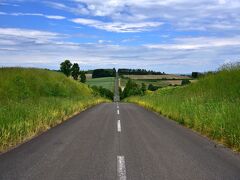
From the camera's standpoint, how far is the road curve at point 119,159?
691 centimetres

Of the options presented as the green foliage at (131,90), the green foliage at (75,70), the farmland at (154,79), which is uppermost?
the green foliage at (75,70)

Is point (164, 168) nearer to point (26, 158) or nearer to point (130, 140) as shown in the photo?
point (26, 158)

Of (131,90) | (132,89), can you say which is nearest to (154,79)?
(132,89)

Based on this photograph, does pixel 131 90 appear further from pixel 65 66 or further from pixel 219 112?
pixel 219 112

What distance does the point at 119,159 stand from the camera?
335 inches

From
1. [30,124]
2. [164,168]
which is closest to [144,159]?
[164,168]

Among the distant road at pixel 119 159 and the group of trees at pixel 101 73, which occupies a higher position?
the group of trees at pixel 101 73

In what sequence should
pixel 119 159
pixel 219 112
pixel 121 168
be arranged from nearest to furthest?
pixel 121 168 < pixel 119 159 < pixel 219 112

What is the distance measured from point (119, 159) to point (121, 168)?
3.31 feet

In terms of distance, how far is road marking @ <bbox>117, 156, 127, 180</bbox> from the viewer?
676cm

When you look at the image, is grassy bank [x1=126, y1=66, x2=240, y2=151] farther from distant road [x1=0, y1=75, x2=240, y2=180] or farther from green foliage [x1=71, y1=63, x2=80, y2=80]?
green foliage [x1=71, y1=63, x2=80, y2=80]

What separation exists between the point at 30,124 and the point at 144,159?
6.36 meters

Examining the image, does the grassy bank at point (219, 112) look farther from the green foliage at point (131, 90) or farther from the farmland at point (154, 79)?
the farmland at point (154, 79)

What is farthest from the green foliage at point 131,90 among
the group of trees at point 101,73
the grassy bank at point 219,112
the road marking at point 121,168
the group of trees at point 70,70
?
the road marking at point 121,168
